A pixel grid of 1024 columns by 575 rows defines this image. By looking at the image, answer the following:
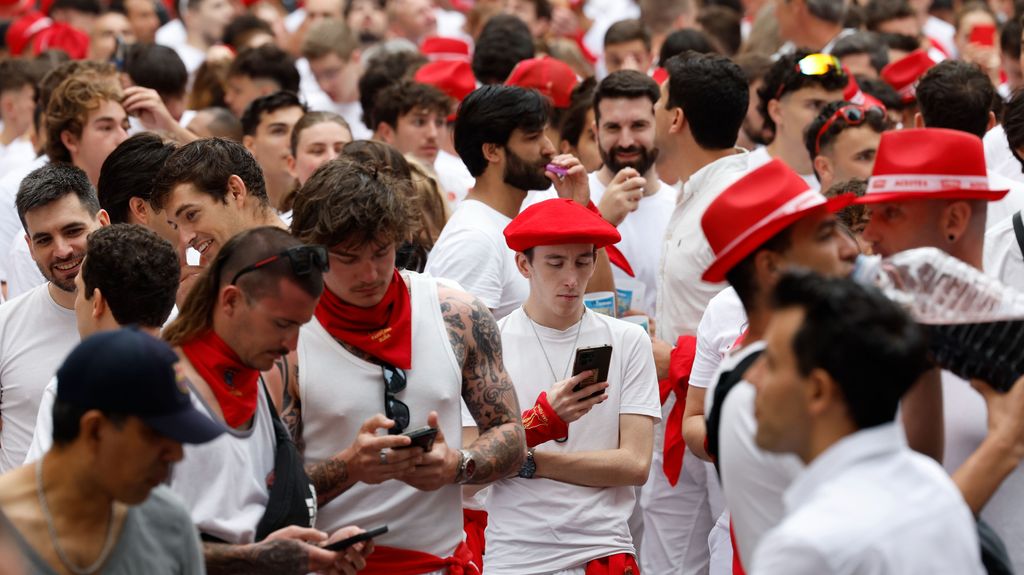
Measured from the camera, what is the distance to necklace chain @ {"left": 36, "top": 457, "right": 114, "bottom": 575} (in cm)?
331

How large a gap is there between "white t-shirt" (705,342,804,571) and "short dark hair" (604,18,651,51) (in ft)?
27.0

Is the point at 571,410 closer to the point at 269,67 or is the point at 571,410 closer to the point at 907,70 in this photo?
the point at 907,70

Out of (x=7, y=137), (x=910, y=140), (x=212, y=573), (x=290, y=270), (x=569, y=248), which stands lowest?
(x=7, y=137)

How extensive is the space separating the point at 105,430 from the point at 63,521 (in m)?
0.25

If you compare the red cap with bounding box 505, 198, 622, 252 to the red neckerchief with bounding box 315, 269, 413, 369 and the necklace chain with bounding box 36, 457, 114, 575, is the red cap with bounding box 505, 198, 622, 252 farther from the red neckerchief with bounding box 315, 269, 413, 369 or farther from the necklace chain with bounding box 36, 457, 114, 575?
the necklace chain with bounding box 36, 457, 114, 575

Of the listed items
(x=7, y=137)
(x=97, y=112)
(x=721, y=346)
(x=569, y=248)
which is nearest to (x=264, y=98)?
(x=97, y=112)

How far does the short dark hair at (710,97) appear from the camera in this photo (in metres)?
6.84

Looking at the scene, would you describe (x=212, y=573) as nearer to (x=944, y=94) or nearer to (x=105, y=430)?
(x=105, y=430)

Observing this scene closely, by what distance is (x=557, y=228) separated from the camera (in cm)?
566

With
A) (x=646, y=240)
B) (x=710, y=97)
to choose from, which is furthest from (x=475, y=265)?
(x=710, y=97)

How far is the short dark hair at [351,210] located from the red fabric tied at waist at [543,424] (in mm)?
1125

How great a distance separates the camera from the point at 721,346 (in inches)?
215

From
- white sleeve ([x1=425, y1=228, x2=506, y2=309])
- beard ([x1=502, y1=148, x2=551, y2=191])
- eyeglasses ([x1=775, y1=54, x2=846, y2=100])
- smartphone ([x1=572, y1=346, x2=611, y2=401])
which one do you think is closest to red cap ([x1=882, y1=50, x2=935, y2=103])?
eyeglasses ([x1=775, y1=54, x2=846, y2=100])

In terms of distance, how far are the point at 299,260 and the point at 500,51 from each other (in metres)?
6.35
